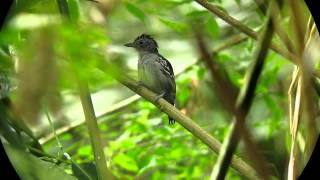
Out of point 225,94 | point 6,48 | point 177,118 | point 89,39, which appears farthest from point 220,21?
point 225,94

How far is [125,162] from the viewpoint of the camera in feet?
4.67

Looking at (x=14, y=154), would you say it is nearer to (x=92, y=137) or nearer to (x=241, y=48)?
(x=92, y=137)

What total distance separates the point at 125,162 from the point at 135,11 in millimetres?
545

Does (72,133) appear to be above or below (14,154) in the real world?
below

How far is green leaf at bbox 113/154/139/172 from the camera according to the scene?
4.62 feet

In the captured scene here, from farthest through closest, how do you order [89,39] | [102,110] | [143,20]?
1. [102,110]
2. [143,20]
3. [89,39]

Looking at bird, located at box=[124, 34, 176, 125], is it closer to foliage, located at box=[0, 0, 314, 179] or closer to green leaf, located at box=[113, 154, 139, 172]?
foliage, located at box=[0, 0, 314, 179]

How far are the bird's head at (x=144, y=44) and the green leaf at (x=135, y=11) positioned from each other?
0.04 meters

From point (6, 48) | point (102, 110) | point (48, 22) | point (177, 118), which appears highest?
point (48, 22)

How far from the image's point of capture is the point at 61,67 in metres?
0.45

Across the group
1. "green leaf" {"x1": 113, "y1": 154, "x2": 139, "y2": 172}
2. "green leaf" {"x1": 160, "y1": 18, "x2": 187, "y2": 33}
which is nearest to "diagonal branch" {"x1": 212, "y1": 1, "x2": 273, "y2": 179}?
"green leaf" {"x1": 160, "y1": 18, "x2": 187, "y2": 33}

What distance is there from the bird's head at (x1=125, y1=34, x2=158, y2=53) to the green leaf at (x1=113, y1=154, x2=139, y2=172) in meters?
0.39

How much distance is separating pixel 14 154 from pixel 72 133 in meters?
0.33

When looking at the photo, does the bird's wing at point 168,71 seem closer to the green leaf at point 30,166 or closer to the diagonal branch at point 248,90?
the green leaf at point 30,166
